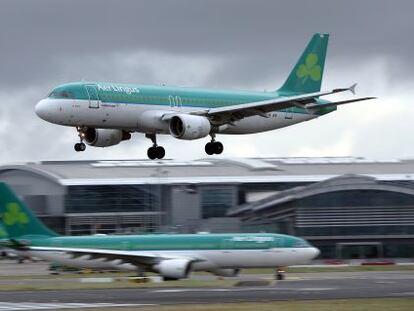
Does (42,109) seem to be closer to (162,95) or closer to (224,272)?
(162,95)

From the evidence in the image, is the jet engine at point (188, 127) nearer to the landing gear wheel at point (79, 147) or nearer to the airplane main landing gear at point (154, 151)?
the airplane main landing gear at point (154, 151)

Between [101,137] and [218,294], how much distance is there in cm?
1726

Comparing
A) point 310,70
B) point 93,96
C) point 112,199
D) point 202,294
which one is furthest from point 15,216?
point 112,199

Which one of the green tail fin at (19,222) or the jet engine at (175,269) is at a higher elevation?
the green tail fin at (19,222)

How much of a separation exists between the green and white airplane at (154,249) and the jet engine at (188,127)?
954 cm

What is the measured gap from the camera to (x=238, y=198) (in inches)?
5940

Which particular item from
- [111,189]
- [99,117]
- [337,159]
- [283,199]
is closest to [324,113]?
[99,117]

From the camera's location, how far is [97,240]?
8538cm

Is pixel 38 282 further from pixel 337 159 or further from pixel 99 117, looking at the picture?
pixel 337 159

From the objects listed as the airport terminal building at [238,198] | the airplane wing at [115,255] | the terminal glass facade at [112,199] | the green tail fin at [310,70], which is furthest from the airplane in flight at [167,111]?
the terminal glass facade at [112,199]

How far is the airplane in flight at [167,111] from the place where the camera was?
228 ft

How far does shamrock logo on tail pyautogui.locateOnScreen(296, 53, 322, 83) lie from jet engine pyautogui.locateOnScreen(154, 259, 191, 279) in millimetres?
19403

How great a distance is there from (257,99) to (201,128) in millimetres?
9335

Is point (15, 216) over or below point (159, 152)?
below
